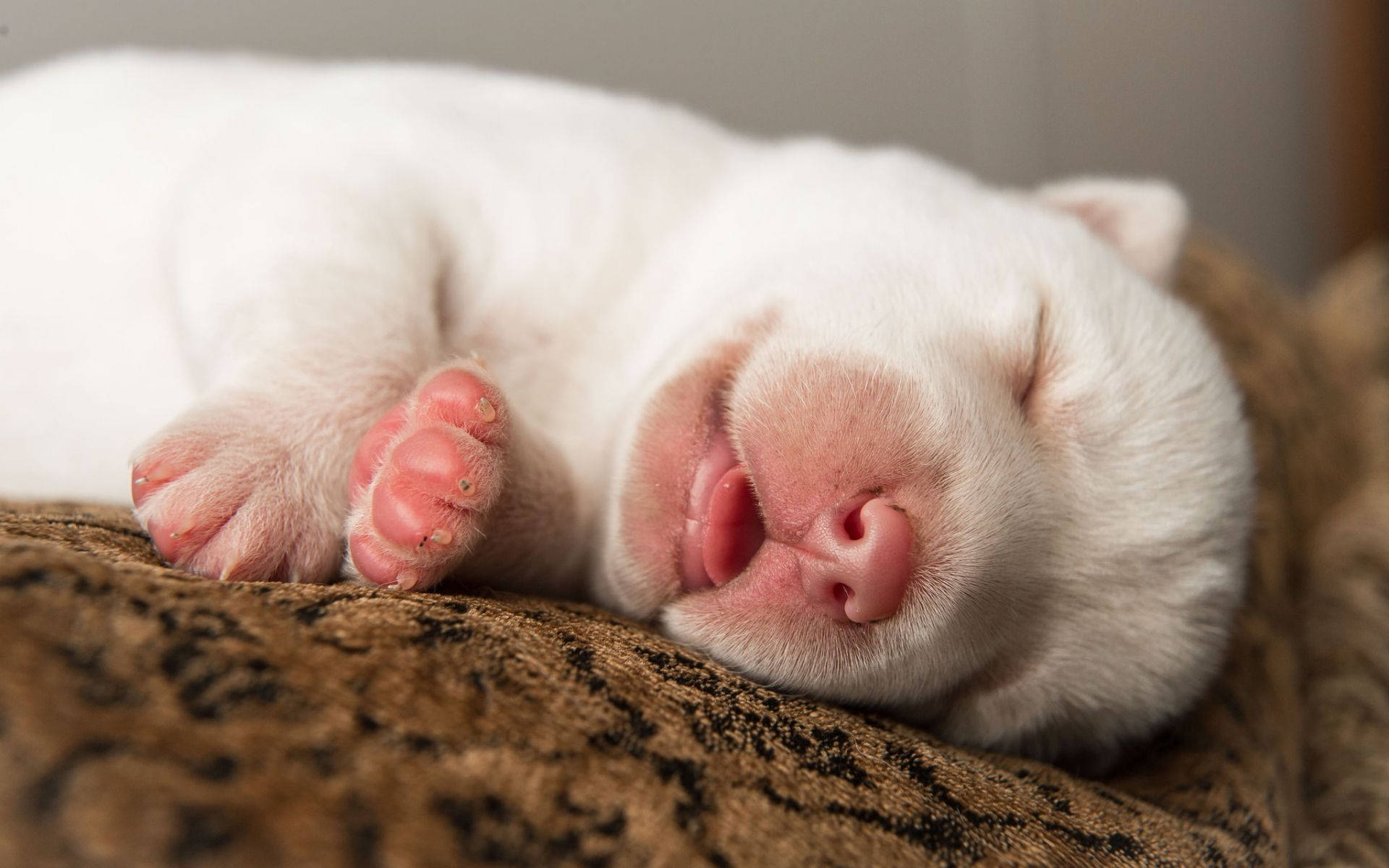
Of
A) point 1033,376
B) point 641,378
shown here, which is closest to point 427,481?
point 641,378

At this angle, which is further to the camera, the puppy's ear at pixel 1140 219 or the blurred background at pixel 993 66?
the blurred background at pixel 993 66

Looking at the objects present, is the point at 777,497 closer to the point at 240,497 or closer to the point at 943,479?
the point at 943,479

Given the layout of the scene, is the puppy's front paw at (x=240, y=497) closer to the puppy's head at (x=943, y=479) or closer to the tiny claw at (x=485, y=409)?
the tiny claw at (x=485, y=409)

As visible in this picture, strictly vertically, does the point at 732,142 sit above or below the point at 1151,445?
above

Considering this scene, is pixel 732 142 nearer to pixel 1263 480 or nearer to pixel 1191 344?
pixel 1191 344

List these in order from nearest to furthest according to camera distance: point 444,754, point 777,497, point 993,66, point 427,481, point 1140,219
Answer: point 444,754, point 427,481, point 777,497, point 1140,219, point 993,66

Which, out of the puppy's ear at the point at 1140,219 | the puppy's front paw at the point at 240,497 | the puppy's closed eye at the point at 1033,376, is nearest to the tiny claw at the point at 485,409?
the puppy's front paw at the point at 240,497

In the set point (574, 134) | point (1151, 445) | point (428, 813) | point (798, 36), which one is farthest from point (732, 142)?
point (798, 36)
